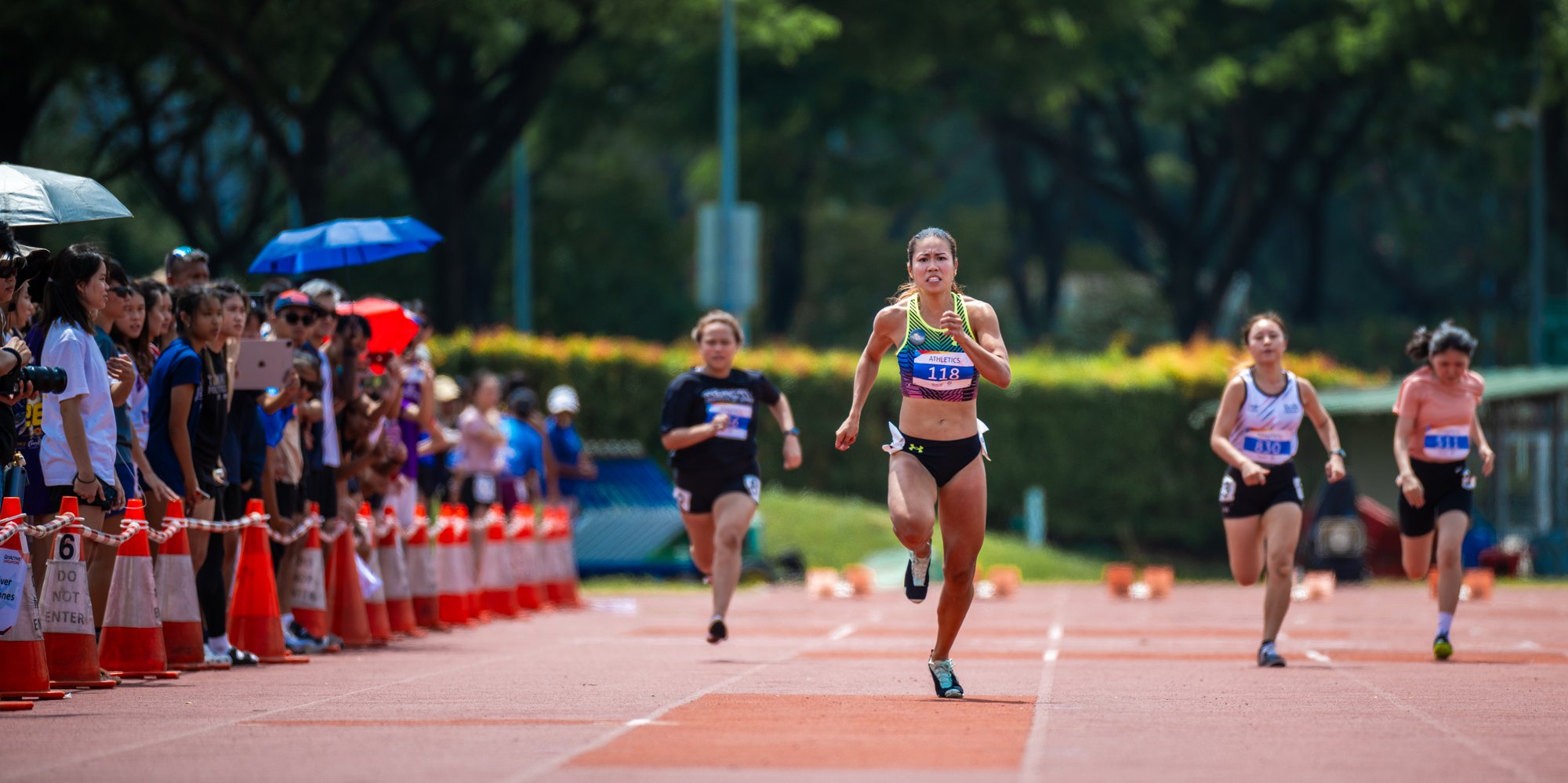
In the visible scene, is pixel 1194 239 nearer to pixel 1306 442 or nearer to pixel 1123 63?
pixel 1123 63

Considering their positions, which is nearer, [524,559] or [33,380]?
[33,380]

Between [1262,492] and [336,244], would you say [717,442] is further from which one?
[1262,492]

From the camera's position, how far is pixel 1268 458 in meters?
13.7

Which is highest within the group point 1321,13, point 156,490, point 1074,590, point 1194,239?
point 1321,13

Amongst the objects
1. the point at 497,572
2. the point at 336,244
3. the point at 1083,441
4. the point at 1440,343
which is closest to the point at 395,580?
the point at 336,244

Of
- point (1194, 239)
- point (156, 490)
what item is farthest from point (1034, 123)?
point (156, 490)

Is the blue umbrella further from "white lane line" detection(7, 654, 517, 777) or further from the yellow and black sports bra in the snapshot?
the yellow and black sports bra

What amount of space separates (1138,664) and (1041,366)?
20532 millimetres

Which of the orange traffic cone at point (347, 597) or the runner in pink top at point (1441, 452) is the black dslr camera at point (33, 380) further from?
the runner in pink top at point (1441, 452)

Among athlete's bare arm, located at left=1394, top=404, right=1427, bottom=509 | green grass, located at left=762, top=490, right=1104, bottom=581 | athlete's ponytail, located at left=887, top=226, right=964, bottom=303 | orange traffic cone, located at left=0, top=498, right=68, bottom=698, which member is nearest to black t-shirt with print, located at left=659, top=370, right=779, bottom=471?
athlete's ponytail, located at left=887, top=226, right=964, bottom=303

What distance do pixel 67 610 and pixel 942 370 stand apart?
4598mm

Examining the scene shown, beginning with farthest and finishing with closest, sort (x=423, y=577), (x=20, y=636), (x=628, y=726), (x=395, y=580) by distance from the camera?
(x=423, y=577) < (x=395, y=580) < (x=20, y=636) < (x=628, y=726)

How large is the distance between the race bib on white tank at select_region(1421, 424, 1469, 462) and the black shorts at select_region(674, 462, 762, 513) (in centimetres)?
448

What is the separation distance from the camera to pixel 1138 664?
1381cm
